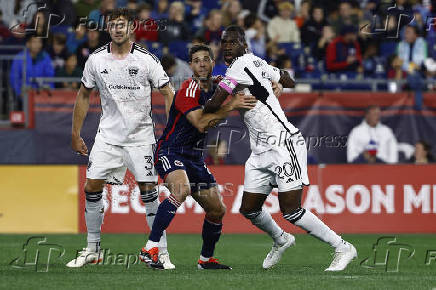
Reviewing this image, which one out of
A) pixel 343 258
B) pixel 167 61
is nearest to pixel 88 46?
pixel 167 61

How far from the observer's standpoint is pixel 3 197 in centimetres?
1495

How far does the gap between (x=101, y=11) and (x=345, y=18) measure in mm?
4786

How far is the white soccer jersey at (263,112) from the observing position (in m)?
9.27

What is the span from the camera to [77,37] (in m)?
17.3

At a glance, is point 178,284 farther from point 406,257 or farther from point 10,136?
point 10,136

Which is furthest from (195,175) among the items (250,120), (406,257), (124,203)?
(124,203)

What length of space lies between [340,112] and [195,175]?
6.79 m

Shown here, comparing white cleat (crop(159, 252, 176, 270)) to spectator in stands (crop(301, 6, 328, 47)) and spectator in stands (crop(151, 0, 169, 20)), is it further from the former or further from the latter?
spectator in stands (crop(301, 6, 328, 47))

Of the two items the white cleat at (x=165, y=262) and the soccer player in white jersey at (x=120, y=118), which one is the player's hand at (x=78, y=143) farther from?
the white cleat at (x=165, y=262)

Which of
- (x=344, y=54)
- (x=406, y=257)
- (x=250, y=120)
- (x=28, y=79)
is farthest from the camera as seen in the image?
(x=344, y=54)

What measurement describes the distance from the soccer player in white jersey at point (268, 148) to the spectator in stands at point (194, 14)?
9.28 metres

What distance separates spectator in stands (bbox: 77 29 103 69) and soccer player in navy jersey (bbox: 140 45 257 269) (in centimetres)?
735

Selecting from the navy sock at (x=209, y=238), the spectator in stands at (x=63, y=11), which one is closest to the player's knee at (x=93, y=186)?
the navy sock at (x=209, y=238)

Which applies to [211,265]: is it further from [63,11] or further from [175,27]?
[63,11]
